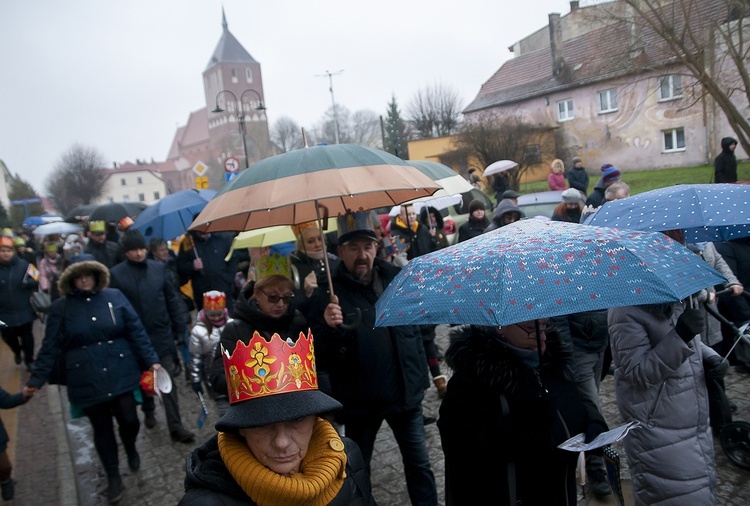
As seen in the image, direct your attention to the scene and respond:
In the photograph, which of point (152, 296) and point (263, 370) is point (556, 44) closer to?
point (152, 296)

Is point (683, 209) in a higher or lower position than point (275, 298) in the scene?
higher

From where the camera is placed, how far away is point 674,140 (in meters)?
30.5

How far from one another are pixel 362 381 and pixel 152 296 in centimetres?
390

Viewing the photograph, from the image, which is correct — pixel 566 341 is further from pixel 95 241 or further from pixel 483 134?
pixel 483 134

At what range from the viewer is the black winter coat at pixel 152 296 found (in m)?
6.73

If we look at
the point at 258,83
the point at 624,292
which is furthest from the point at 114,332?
the point at 258,83

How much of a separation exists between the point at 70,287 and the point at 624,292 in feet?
15.4

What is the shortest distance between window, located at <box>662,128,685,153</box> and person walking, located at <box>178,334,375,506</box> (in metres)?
32.6

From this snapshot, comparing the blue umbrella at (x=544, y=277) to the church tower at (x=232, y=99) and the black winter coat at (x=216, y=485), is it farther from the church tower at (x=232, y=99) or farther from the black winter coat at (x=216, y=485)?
the church tower at (x=232, y=99)

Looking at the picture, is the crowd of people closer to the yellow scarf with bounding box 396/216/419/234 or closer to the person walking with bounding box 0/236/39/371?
the yellow scarf with bounding box 396/216/419/234

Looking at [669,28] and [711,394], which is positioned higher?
[669,28]

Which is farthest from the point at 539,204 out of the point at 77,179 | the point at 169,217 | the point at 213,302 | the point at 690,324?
the point at 77,179

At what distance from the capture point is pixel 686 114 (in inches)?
1131

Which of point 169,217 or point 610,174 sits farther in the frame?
point 610,174
